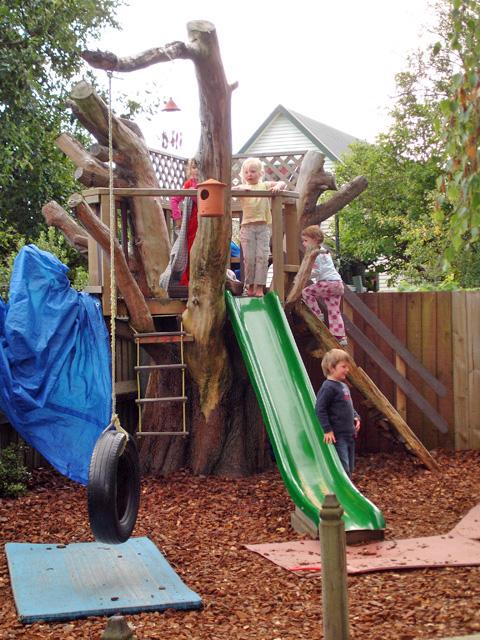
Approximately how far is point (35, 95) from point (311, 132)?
67.4 feet

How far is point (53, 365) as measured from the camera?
26.7 feet

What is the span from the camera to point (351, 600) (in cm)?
519

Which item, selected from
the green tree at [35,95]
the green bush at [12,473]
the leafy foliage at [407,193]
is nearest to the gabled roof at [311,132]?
the leafy foliage at [407,193]

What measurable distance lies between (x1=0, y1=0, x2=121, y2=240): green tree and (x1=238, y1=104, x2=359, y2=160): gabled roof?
58.8 feet

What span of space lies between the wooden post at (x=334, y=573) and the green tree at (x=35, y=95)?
11.2 metres

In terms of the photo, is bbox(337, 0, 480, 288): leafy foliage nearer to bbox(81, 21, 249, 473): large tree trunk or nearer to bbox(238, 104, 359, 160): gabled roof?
bbox(238, 104, 359, 160): gabled roof

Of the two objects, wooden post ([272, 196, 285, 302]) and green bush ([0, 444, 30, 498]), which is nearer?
green bush ([0, 444, 30, 498])

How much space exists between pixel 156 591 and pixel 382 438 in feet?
17.2

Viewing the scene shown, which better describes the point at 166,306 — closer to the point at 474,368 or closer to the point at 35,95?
the point at 474,368

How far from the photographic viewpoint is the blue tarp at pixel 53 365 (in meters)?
7.90

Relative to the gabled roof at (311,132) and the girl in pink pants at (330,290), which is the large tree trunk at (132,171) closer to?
the girl in pink pants at (330,290)

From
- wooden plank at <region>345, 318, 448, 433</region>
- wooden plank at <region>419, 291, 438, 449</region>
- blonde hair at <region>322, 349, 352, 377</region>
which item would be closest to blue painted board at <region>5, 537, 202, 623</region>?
blonde hair at <region>322, 349, 352, 377</region>

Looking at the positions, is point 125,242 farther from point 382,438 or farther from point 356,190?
point 382,438

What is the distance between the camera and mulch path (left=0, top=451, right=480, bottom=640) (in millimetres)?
4777
